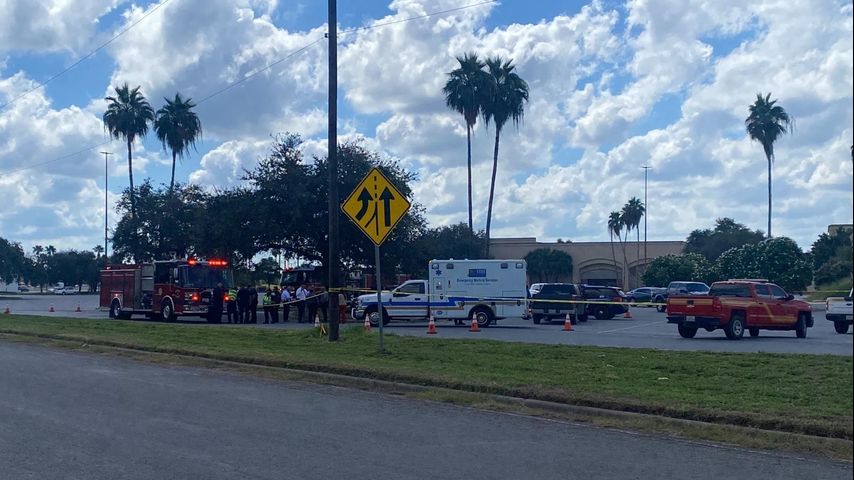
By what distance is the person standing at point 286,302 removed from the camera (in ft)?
127

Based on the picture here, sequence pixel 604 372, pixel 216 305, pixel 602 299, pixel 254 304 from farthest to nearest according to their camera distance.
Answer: pixel 602 299
pixel 254 304
pixel 216 305
pixel 604 372

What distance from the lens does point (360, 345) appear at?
69.8 feet

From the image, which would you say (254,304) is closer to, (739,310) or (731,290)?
(731,290)

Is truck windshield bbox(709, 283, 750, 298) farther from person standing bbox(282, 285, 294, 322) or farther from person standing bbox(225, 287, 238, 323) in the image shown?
person standing bbox(225, 287, 238, 323)

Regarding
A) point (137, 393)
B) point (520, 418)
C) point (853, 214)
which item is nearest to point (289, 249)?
point (137, 393)

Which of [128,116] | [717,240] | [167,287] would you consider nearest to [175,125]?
[128,116]

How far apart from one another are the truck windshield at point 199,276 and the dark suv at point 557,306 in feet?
44.8

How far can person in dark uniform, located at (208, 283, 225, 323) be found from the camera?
3900 cm

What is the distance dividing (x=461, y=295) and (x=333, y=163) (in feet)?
44.7

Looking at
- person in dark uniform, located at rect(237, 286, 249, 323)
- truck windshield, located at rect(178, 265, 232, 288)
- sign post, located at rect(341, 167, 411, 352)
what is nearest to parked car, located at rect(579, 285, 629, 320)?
person in dark uniform, located at rect(237, 286, 249, 323)

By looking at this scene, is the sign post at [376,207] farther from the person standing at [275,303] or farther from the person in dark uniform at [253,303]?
the person in dark uniform at [253,303]

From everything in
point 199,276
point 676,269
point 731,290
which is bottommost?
point 731,290

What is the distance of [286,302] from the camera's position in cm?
3838

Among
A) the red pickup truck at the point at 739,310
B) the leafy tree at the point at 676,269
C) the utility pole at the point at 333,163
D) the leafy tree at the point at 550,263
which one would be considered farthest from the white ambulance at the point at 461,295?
the leafy tree at the point at 550,263
